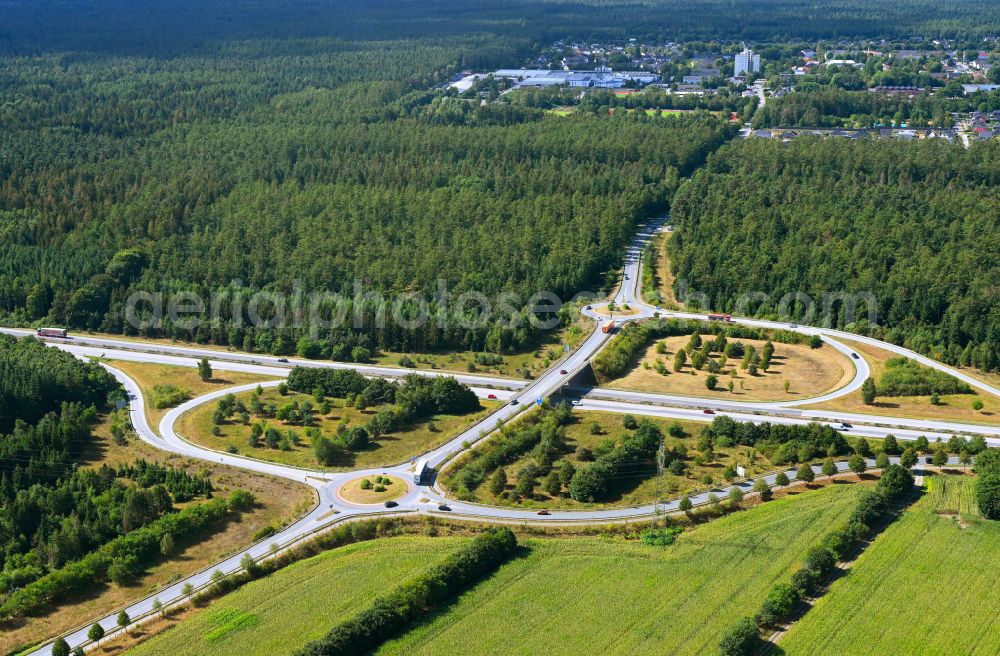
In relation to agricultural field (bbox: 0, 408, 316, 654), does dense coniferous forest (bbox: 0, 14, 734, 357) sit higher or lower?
higher

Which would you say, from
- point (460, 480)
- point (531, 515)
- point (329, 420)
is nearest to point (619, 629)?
point (531, 515)

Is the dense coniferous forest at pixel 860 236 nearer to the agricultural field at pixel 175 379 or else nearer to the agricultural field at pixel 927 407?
the agricultural field at pixel 927 407

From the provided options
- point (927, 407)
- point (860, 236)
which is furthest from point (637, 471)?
point (860, 236)

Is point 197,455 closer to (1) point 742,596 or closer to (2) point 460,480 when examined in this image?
(2) point 460,480

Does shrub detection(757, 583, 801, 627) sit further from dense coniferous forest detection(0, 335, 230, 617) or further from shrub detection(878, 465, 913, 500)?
dense coniferous forest detection(0, 335, 230, 617)

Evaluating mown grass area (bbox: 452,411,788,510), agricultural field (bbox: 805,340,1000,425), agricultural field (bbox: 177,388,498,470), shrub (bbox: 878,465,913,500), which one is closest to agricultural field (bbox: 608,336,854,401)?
agricultural field (bbox: 805,340,1000,425)

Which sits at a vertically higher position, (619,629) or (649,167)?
(649,167)

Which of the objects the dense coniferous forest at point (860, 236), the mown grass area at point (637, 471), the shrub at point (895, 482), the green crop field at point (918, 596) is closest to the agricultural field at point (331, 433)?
the mown grass area at point (637, 471)
